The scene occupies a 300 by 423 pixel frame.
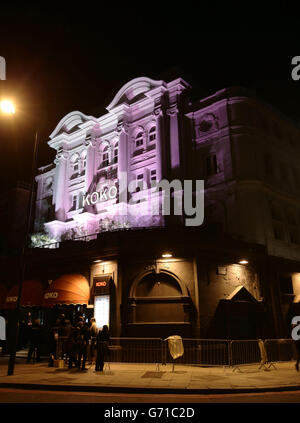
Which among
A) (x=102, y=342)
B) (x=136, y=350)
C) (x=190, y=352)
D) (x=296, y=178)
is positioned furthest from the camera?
(x=296, y=178)

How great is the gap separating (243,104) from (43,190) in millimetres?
27913

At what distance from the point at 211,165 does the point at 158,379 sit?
2364 centimetres

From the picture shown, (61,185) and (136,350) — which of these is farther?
(61,185)

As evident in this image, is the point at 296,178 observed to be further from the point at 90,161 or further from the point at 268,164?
Result: the point at 90,161

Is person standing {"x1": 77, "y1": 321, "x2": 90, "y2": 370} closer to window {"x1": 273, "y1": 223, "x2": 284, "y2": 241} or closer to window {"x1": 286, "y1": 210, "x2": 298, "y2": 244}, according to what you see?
window {"x1": 273, "y1": 223, "x2": 284, "y2": 241}

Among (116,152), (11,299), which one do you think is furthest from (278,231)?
(11,299)

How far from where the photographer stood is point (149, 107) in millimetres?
37938

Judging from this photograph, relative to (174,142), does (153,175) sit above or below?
below

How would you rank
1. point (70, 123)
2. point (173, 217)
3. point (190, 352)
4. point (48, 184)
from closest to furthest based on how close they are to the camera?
point (190, 352), point (173, 217), point (70, 123), point (48, 184)

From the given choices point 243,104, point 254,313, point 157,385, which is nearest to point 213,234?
point 254,313

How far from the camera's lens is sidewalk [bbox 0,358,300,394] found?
37.5ft

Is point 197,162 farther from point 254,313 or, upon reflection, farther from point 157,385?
point 157,385

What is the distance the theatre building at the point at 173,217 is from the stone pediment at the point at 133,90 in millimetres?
122

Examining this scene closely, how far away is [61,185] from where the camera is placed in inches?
1672
